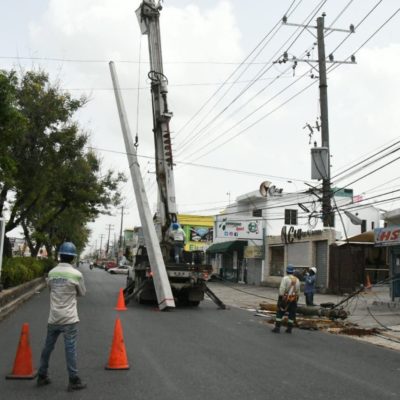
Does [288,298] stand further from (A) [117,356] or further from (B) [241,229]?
(B) [241,229]

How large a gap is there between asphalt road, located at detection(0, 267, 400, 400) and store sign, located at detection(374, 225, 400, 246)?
326 inches

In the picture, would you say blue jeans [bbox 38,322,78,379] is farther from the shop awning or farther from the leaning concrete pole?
the shop awning

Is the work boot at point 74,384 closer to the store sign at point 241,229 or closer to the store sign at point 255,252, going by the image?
the store sign at point 241,229

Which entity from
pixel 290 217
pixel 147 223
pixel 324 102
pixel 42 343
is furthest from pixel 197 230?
pixel 42 343

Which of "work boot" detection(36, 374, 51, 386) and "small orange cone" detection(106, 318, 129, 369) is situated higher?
"small orange cone" detection(106, 318, 129, 369)

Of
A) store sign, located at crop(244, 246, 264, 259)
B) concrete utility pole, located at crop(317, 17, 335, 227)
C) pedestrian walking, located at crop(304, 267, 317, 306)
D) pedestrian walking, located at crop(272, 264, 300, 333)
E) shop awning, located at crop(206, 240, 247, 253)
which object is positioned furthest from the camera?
shop awning, located at crop(206, 240, 247, 253)

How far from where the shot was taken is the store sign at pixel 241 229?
40969 millimetres

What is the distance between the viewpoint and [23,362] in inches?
283

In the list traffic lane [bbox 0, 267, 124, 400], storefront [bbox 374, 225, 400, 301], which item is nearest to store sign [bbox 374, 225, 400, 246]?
storefront [bbox 374, 225, 400, 301]

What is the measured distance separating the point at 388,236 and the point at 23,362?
16.9 meters

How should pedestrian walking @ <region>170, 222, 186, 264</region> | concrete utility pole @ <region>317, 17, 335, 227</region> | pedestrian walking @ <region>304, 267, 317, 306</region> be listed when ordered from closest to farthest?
pedestrian walking @ <region>170, 222, 186, 264</region>
pedestrian walking @ <region>304, 267, 317, 306</region>
concrete utility pole @ <region>317, 17, 335, 227</region>

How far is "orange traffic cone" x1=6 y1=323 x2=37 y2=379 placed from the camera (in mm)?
7113

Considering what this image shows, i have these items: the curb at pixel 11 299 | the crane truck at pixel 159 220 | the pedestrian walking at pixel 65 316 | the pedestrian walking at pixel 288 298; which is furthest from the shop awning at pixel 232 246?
the pedestrian walking at pixel 65 316

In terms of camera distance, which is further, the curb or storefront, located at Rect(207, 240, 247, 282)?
Result: storefront, located at Rect(207, 240, 247, 282)
